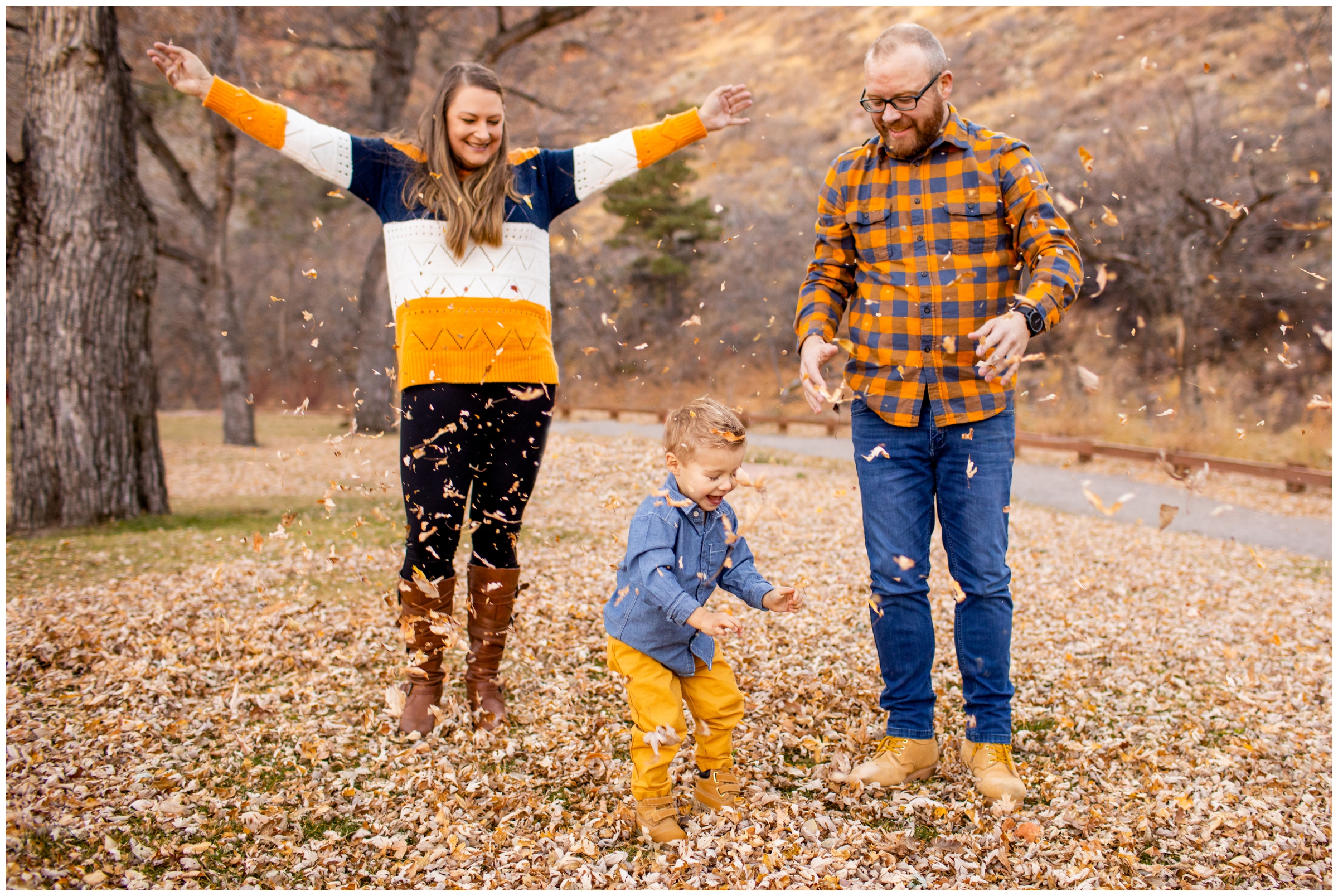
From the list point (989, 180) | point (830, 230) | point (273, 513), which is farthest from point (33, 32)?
point (989, 180)

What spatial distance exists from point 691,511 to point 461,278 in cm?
112

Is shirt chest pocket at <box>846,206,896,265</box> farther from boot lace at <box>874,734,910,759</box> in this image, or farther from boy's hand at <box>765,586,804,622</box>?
boot lace at <box>874,734,910,759</box>

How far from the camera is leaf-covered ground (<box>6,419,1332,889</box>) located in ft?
7.62

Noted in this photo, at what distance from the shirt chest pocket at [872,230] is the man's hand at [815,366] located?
1.05 feet

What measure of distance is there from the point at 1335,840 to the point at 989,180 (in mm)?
2160

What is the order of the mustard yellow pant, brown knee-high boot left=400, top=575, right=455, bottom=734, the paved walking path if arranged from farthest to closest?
the paved walking path < brown knee-high boot left=400, top=575, right=455, bottom=734 < the mustard yellow pant

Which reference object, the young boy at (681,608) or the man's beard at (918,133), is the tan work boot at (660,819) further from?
the man's beard at (918,133)

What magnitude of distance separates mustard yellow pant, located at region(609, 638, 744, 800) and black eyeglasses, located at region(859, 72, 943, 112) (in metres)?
1.69

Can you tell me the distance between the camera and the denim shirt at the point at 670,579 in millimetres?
2348

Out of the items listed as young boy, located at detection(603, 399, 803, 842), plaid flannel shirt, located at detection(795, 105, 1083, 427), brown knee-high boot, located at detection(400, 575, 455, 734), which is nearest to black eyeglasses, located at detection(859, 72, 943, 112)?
plaid flannel shirt, located at detection(795, 105, 1083, 427)

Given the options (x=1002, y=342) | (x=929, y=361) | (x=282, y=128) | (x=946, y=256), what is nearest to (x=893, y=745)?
(x=929, y=361)

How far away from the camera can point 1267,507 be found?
9.92 meters

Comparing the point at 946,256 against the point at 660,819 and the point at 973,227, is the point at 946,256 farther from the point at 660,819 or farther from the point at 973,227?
the point at 660,819

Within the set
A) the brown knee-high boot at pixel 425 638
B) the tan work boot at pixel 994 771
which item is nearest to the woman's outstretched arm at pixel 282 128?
the brown knee-high boot at pixel 425 638
